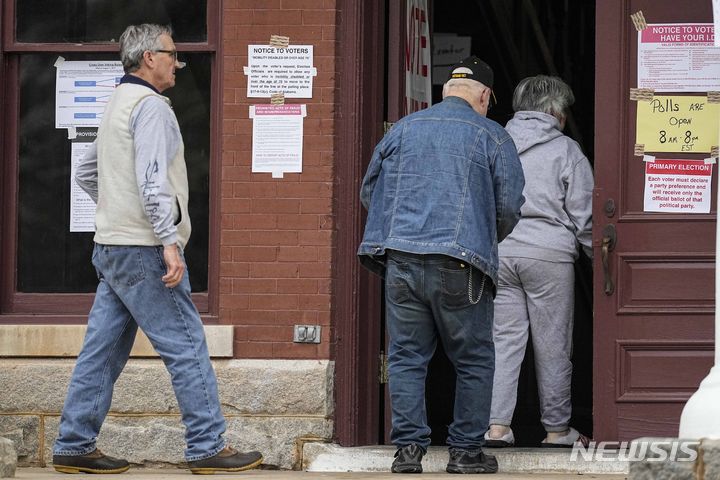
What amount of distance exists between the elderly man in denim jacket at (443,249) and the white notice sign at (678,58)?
124cm

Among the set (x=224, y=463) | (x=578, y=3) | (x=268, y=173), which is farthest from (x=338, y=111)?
(x=578, y=3)

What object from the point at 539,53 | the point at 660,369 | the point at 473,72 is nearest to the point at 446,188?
the point at 473,72

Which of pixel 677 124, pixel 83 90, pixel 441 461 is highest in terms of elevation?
pixel 83 90

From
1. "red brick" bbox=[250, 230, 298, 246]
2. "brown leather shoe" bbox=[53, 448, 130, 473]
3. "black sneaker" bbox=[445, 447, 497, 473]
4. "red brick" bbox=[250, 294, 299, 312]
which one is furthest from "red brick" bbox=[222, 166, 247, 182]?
"black sneaker" bbox=[445, 447, 497, 473]

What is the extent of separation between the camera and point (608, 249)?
26.7 ft

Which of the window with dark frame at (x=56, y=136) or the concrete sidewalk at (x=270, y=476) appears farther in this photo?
the window with dark frame at (x=56, y=136)

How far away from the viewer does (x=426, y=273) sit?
721 centimetres

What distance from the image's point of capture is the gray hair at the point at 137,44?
7078 mm

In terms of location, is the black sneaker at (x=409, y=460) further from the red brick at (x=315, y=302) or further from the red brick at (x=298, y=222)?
the red brick at (x=298, y=222)

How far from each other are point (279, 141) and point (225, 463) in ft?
6.86

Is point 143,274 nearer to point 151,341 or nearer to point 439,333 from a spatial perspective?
point 151,341

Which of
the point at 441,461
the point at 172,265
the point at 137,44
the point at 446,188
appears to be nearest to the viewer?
the point at 172,265

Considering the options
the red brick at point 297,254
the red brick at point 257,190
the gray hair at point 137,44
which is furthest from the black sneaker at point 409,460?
the gray hair at point 137,44

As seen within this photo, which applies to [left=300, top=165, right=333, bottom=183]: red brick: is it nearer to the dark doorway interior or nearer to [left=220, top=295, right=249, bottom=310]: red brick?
[left=220, top=295, right=249, bottom=310]: red brick
